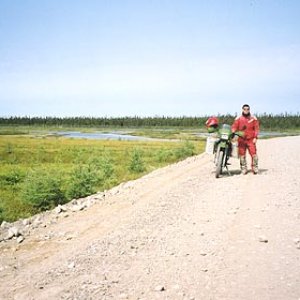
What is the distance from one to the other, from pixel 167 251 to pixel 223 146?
786 cm

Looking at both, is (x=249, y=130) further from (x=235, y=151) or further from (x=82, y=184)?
(x=82, y=184)

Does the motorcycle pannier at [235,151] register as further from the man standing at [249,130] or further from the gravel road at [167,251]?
the gravel road at [167,251]

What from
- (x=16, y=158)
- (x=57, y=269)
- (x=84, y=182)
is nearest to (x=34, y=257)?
(x=57, y=269)

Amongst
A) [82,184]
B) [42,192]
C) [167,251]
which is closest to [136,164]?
[82,184]

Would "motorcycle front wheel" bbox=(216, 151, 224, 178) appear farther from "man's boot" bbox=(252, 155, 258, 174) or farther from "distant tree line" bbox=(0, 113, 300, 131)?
"distant tree line" bbox=(0, 113, 300, 131)

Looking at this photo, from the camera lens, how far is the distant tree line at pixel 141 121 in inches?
5387

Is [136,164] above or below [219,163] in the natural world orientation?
below

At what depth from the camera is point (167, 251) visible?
18.9 ft

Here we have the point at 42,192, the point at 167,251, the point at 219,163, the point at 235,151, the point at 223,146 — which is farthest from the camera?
the point at 42,192

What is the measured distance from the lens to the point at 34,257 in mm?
6129

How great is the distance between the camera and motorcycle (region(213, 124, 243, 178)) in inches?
513

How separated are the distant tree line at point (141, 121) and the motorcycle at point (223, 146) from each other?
4851 inches

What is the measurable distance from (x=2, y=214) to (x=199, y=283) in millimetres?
10114

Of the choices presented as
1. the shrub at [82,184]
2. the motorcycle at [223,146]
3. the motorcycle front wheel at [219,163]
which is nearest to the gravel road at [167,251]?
the motorcycle front wheel at [219,163]
